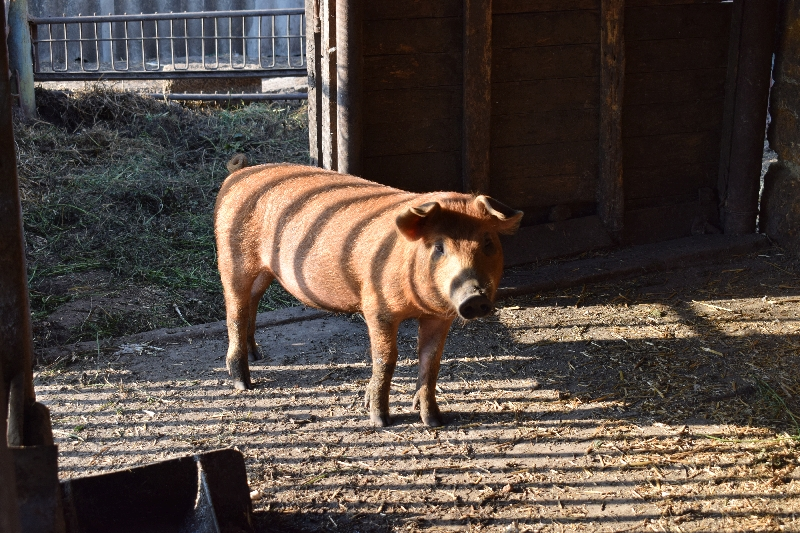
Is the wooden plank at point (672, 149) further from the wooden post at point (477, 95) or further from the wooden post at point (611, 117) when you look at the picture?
the wooden post at point (477, 95)

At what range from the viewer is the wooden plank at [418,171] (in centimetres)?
573

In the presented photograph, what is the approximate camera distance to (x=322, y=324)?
211 inches

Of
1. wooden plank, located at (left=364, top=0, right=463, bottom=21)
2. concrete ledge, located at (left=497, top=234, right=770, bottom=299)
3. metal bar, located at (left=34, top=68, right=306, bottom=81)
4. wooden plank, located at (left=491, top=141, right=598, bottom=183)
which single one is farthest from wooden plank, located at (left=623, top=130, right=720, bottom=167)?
metal bar, located at (left=34, top=68, right=306, bottom=81)

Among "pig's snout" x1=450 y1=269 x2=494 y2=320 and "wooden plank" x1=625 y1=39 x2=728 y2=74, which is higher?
"wooden plank" x1=625 y1=39 x2=728 y2=74

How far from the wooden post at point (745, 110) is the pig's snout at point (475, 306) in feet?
13.4

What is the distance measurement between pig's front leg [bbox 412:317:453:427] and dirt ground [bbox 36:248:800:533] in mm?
81

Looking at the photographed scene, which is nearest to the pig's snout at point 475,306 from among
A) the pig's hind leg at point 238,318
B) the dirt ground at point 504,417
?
the dirt ground at point 504,417

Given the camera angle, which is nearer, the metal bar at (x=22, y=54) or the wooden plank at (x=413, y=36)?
the wooden plank at (x=413, y=36)

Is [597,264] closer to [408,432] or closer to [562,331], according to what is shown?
[562,331]

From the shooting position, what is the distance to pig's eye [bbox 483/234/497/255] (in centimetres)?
348

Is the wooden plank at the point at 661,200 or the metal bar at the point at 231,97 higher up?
the metal bar at the point at 231,97

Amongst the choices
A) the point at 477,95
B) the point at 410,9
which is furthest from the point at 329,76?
the point at 477,95

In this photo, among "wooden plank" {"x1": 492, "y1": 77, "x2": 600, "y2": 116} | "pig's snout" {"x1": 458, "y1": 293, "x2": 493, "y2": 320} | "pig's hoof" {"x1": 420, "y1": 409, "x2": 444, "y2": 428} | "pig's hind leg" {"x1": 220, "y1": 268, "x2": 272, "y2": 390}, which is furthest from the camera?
"wooden plank" {"x1": 492, "y1": 77, "x2": 600, "y2": 116}

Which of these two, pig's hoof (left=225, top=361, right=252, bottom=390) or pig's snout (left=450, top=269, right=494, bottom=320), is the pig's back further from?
pig's hoof (left=225, top=361, right=252, bottom=390)
